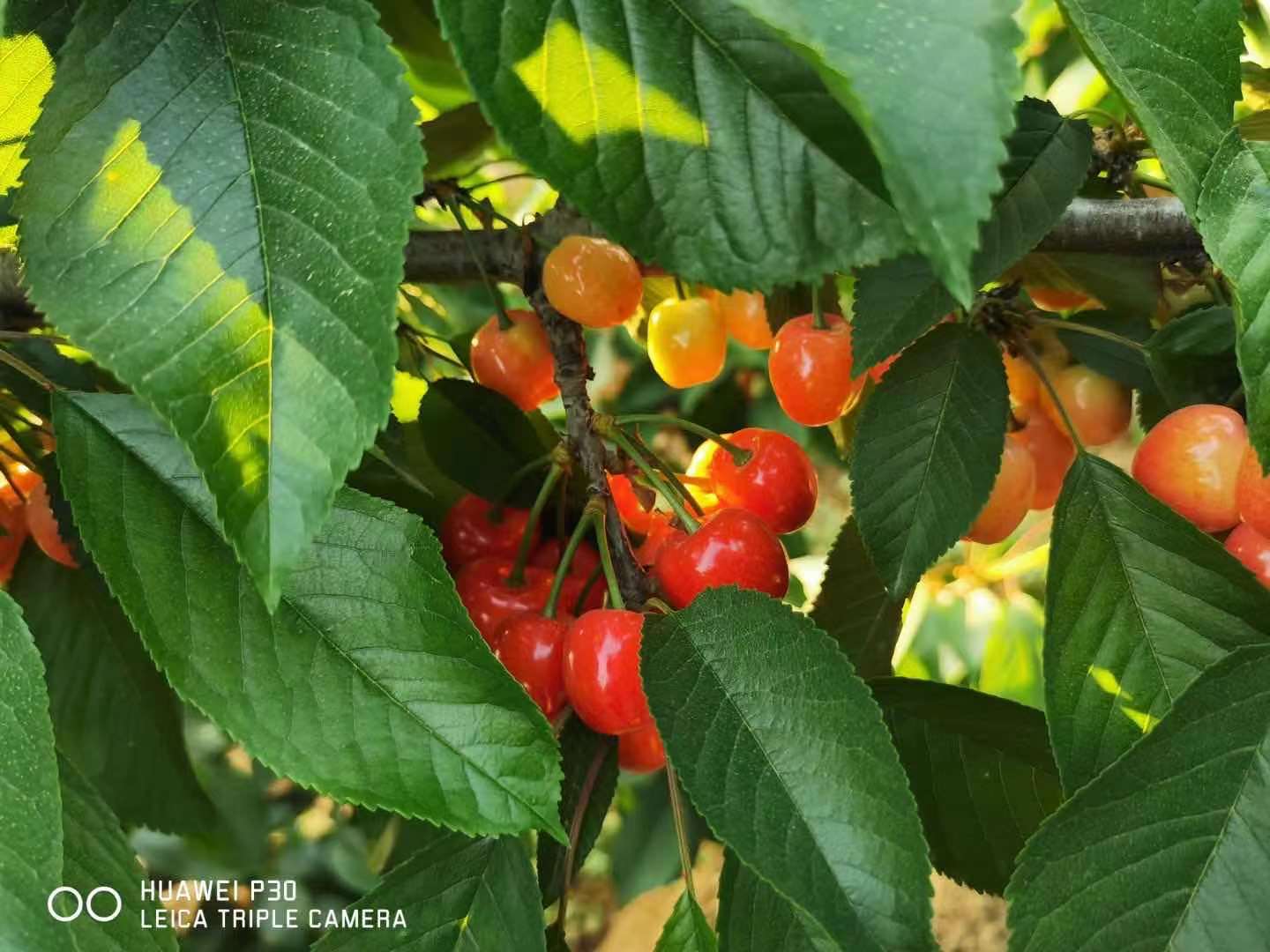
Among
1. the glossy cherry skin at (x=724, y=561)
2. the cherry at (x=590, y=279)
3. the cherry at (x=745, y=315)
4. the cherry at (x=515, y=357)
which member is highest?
the cherry at (x=590, y=279)

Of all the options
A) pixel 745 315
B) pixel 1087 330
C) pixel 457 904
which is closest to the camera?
pixel 457 904

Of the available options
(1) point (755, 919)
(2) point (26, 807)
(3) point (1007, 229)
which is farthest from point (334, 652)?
(3) point (1007, 229)

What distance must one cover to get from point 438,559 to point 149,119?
181 millimetres

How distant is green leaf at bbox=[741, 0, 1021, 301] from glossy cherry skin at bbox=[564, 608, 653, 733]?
0.28 meters

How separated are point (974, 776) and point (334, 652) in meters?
0.35

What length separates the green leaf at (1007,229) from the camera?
0.51 m

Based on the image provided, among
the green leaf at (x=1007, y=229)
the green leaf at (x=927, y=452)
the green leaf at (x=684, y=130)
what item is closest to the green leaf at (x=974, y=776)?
the green leaf at (x=927, y=452)

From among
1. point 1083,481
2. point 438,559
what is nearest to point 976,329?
point 1083,481

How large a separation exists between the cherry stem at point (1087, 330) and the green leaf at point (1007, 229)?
140 millimetres

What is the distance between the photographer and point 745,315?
31.4 inches

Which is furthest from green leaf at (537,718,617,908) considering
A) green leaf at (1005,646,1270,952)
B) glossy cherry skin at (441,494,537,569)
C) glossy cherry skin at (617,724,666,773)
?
green leaf at (1005,646,1270,952)

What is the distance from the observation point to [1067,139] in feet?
1.77

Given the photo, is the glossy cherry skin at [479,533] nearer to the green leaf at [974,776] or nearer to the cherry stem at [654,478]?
the cherry stem at [654,478]

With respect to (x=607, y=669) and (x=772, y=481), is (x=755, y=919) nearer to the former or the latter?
(x=607, y=669)
